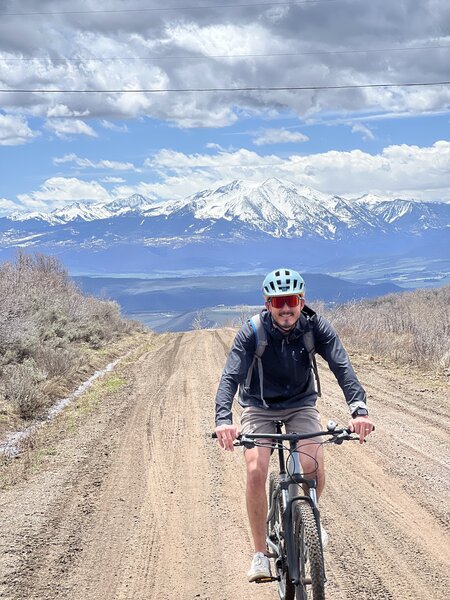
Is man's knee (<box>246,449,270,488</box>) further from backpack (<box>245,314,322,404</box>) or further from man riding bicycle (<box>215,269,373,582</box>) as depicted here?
backpack (<box>245,314,322,404</box>)

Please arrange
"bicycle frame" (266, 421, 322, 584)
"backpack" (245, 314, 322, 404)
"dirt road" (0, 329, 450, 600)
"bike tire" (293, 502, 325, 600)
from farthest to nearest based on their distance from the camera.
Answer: "dirt road" (0, 329, 450, 600) < "backpack" (245, 314, 322, 404) < "bicycle frame" (266, 421, 322, 584) < "bike tire" (293, 502, 325, 600)

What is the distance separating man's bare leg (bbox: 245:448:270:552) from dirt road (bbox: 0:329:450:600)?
24.8 inches

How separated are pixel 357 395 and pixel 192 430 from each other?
687 centimetres

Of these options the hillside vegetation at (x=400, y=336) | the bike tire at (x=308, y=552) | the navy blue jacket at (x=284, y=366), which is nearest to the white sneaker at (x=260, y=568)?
the bike tire at (x=308, y=552)

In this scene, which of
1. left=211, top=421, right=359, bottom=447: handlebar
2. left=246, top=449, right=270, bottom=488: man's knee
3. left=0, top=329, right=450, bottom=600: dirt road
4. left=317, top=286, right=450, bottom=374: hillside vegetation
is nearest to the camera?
left=211, top=421, right=359, bottom=447: handlebar

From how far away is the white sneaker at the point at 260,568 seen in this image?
189 inches

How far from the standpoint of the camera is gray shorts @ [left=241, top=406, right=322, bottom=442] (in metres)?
4.98

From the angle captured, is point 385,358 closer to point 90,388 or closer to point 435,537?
point 90,388

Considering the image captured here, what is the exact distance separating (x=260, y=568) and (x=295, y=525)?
0.66 m

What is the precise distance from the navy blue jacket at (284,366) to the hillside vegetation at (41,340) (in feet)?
31.1

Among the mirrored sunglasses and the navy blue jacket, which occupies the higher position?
the mirrored sunglasses

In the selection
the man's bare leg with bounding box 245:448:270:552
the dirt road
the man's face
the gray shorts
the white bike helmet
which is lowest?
the dirt road

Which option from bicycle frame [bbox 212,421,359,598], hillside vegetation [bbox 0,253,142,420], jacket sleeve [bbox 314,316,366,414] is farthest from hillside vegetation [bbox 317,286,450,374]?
bicycle frame [bbox 212,421,359,598]

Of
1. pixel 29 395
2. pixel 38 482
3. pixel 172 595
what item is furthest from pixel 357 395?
pixel 29 395
